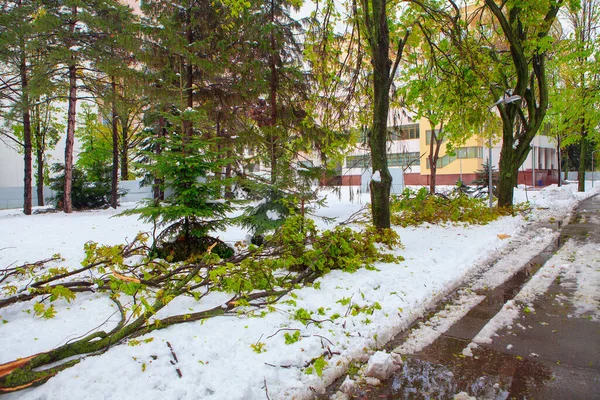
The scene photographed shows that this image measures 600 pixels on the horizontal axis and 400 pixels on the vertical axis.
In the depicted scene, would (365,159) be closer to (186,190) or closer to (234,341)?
(186,190)

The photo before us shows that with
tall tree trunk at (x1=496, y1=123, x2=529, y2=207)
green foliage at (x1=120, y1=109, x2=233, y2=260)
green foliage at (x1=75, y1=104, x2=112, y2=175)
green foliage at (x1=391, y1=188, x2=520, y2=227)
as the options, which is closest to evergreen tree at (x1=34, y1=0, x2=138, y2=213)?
green foliage at (x1=120, y1=109, x2=233, y2=260)

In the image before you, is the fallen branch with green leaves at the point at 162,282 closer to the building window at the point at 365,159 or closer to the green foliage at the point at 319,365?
the green foliage at the point at 319,365

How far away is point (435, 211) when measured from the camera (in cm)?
1200

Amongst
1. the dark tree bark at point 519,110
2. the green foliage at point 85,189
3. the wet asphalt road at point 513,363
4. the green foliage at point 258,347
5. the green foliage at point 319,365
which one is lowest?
the wet asphalt road at point 513,363

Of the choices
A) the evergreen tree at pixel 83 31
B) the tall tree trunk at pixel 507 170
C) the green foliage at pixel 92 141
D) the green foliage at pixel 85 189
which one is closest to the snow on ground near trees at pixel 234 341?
the tall tree trunk at pixel 507 170

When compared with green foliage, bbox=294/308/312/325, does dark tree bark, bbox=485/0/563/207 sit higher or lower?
higher

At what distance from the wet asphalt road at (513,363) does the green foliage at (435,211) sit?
21.2 ft

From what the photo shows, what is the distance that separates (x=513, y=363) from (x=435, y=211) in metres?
9.01

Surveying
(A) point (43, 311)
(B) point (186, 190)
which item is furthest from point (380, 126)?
(A) point (43, 311)

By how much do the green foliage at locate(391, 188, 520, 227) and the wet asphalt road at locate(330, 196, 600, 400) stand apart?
6.45 meters

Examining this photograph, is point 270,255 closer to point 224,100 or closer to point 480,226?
point 480,226

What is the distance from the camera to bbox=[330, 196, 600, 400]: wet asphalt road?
9.80 ft

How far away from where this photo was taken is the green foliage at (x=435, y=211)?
11.4 metres

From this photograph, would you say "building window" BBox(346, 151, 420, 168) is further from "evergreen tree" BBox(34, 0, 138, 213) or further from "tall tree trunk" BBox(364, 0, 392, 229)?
"evergreen tree" BBox(34, 0, 138, 213)
